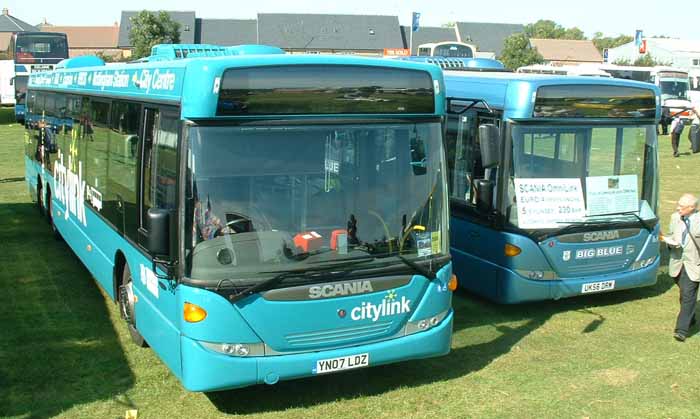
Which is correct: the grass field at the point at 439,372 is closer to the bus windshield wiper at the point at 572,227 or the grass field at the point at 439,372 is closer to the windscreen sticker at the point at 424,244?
the bus windshield wiper at the point at 572,227

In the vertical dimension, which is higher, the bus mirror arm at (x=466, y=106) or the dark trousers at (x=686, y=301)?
the bus mirror arm at (x=466, y=106)

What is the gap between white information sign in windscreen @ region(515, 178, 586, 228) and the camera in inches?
369

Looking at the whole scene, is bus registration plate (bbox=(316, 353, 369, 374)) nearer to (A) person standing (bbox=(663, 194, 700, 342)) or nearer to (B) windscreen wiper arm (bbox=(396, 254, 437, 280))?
(B) windscreen wiper arm (bbox=(396, 254, 437, 280))

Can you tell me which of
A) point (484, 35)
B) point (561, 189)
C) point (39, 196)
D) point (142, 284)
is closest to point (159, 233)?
point (142, 284)

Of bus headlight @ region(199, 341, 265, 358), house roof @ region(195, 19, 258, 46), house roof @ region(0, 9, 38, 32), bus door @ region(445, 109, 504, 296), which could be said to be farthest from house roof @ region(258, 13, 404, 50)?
bus headlight @ region(199, 341, 265, 358)

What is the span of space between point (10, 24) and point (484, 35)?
73754 millimetres

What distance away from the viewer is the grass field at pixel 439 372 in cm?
680

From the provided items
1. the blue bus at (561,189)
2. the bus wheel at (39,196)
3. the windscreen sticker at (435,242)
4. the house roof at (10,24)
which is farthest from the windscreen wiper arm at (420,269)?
the house roof at (10,24)

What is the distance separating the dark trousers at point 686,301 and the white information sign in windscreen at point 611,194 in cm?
136

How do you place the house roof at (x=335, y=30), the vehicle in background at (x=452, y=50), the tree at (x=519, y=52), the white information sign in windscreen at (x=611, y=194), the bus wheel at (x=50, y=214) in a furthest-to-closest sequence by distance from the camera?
the house roof at (x=335, y=30)
the tree at (x=519, y=52)
the vehicle in background at (x=452, y=50)
the bus wheel at (x=50, y=214)
the white information sign in windscreen at (x=611, y=194)

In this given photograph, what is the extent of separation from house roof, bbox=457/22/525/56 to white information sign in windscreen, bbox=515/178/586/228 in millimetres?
112404

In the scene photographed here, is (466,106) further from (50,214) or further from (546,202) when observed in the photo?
(50,214)

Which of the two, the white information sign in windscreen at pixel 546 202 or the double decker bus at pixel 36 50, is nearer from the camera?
the white information sign in windscreen at pixel 546 202

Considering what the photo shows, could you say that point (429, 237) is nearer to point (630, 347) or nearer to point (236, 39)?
point (630, 347)
